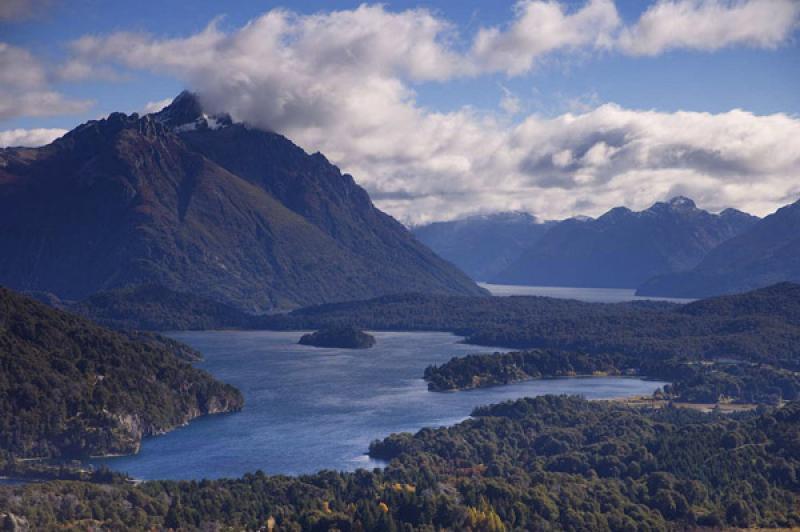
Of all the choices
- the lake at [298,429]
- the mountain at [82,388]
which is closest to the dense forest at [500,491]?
the lake at [298,429]

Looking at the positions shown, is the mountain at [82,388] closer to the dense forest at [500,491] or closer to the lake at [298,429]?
the lake at [298,429]

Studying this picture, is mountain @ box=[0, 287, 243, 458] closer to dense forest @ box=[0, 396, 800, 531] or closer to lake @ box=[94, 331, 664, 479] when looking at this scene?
lake @ box=[94, 331, 664, 479]

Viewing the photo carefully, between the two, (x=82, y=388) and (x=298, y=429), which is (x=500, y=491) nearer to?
(x=298, y=429)

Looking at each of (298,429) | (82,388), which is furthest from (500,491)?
(82,388)

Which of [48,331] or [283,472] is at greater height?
[48,331]

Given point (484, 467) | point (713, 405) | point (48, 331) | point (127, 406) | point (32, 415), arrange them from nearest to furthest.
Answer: point (484, 467), point (32, 415), point (127, 406), point (48, 331), point (713, 405)

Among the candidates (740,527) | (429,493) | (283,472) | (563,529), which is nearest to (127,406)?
(283,472)

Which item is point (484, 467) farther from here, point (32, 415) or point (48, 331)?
point (48, 331)

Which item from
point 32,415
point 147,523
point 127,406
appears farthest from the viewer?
point 127,406
